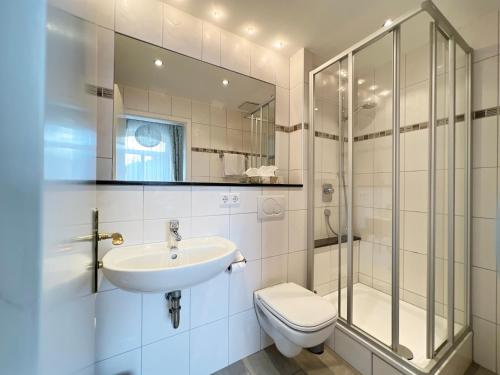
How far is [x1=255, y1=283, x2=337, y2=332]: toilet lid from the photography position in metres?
1.09

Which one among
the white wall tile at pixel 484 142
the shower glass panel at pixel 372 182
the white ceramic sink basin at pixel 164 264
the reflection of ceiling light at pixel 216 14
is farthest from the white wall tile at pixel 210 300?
the white wall tile at pixel 484 142

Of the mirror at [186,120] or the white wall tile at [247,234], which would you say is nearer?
the mirror at [186,120]

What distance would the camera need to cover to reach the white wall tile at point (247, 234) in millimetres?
1382

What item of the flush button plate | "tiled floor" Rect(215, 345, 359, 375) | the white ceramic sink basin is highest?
the flush button plate

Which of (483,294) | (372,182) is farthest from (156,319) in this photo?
(483,294)

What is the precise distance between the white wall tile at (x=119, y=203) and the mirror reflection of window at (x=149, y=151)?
0.44ft

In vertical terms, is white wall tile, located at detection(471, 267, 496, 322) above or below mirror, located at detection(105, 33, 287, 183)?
below

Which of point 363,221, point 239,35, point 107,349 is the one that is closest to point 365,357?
point 363,221

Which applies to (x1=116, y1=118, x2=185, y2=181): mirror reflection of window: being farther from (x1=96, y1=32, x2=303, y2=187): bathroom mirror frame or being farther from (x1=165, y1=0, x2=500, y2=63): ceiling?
(x1=165, y1=0, x2=500, y2=63): ceiling

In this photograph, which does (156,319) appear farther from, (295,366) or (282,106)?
(282,106)

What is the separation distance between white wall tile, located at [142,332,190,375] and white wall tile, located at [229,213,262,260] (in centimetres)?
58

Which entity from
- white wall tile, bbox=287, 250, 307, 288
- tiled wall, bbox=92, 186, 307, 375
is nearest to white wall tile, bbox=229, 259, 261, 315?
tiled wall, bbox=92, 186, 307, 375

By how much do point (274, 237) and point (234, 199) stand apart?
44 centimetres

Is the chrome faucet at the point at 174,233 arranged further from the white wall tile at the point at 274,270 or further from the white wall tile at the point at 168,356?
the white wall tile at the point at 274,270
